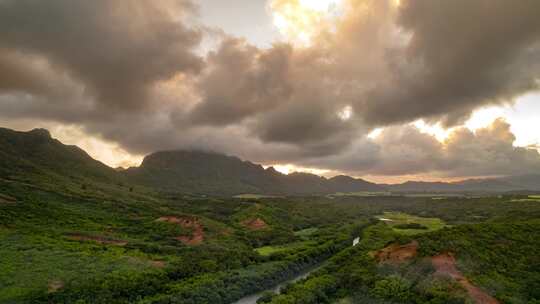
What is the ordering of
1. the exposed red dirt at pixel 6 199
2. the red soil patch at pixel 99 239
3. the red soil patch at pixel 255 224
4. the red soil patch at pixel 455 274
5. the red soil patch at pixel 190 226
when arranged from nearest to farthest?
the red soil patch at pixel 455 274 → the red soil patch at pixel 99 239 → the red soil patch at pixel 190 226 → the exposed red dirt at pixel 6 199 → the red soil patch at pixel 255 224

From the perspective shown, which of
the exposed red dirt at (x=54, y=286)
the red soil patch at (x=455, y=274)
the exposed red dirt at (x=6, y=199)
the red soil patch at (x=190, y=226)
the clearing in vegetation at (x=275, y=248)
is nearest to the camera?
the red soil patch at (x=455, y=274)

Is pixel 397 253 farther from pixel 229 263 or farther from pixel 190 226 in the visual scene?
pixel 190 226

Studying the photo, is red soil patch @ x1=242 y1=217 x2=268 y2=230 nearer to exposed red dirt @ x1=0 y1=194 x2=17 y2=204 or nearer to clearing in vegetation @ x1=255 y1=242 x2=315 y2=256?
clearing in vegetation @ x1=255 y1=242 x2=315 y2=256

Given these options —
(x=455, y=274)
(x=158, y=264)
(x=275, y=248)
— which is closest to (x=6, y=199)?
(x=158, y=264)

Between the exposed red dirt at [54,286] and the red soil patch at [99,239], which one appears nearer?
the exposed red dirt at [54,286]

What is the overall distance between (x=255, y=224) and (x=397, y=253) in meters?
83.1

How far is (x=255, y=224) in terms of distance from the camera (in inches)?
5837

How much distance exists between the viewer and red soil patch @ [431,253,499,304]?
53.9 metres

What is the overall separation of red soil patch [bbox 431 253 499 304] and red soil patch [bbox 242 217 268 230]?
3396 inches

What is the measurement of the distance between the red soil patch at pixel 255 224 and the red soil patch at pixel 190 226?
28.6 meters

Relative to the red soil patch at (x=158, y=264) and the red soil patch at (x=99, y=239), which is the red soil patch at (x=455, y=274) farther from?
the red soil patch at (x=99, y=239)

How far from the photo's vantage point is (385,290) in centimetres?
6122

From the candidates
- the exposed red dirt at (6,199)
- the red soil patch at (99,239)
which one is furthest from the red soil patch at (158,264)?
the exposed red dirt at (6,199)

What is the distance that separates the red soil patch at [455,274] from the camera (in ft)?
177
